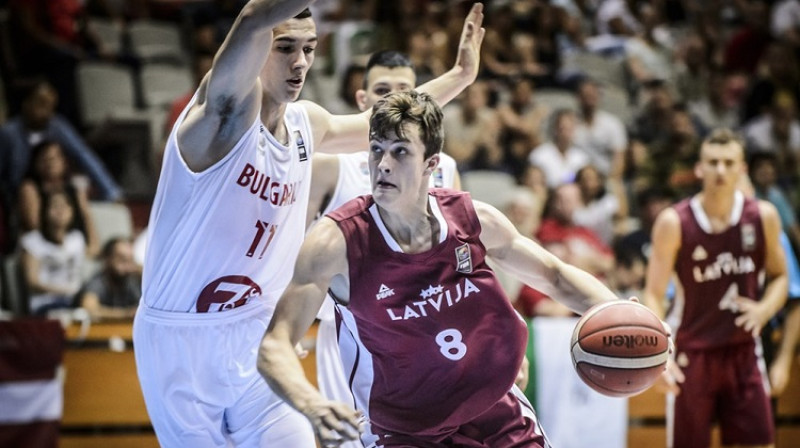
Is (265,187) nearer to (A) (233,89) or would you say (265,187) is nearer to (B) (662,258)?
(A) (233,89)

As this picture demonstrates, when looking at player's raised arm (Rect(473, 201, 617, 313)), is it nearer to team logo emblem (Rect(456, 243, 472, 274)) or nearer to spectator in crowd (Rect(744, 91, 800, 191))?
team logo emblem (Rect(456, 243, 472, 274))

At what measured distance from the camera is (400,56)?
19.6 feet

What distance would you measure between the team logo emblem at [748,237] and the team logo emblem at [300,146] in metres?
3.53

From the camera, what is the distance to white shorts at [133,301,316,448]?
13.9 ft

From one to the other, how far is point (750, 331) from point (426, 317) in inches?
137

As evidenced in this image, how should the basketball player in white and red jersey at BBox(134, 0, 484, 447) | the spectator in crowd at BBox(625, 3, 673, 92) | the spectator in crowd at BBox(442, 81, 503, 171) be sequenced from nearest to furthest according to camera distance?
the basketball player in white and red jersey at BBox(134, 0, 484, 447) → the spectator in crowd at BBox(442, 81, 503, 171) → the spectator in crowd at BBox(625, 3, 673, 92)

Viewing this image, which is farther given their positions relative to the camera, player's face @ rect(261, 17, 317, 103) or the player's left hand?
the player's left hand

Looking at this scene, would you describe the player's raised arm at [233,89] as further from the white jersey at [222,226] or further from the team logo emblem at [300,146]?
the team logo emblem at [300,146]

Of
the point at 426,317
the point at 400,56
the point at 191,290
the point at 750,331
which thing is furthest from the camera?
the point at 750,331

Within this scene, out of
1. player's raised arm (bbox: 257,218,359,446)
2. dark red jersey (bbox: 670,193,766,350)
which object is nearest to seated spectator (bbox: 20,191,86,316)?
dark red jersey (bbox: 670,193,766,350)

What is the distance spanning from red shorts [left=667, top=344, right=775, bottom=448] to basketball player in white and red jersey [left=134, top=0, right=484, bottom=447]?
11.2 ft

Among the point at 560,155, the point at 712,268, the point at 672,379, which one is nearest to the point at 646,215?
the point at 560,155

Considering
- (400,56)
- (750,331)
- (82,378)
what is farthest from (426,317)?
(82,378)

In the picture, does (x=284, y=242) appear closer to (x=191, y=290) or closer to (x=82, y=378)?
(x=191, y=290)
